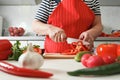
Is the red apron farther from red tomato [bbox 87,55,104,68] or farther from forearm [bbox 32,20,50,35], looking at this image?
red tomato [bbox 87,55,104,68]

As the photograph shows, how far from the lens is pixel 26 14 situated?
117 inches

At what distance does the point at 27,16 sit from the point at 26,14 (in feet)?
0.08

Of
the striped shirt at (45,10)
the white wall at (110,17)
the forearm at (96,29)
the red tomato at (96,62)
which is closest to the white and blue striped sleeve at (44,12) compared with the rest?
the striped shirt at (45,10)

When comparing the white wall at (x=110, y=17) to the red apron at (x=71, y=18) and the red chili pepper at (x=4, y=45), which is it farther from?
the red chili pepper at (x=4, y=45)

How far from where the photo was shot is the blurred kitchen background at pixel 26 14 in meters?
2.91

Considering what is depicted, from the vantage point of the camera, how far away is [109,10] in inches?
115

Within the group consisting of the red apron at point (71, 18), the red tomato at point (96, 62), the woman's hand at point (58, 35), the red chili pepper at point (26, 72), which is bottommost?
the red chili pepper at point (26, 72)

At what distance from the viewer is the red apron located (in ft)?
4.74

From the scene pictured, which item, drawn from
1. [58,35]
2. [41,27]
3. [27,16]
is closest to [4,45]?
[58,35]

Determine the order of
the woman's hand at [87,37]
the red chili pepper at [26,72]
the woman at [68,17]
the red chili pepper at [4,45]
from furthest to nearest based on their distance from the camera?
the woman at [68,17] < the woman's hand at [87,37] < the red chili pepper at [4,45] < the red chili pepper at [26,72]

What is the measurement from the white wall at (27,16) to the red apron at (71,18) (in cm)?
147

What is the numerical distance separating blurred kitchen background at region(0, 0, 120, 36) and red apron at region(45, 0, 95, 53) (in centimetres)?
144

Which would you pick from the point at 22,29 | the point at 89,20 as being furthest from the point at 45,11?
the point at 22,29

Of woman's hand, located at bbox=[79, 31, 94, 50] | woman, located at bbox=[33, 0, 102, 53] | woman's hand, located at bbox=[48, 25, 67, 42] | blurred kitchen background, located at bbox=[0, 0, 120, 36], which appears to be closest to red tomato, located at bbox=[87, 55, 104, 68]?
woman's hand, located at bbox=[48, 25, 67, 42]
